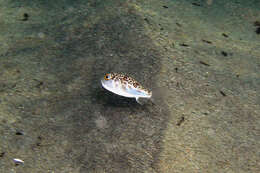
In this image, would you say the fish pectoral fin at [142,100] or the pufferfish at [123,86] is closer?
the pufferfish at [123,86]

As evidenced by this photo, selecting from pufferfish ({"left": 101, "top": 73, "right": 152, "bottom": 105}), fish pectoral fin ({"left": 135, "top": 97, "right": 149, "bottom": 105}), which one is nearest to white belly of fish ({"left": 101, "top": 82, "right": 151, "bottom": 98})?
pufferfish ({"left": 101, "top": 73, "right": 152, "bottom": 105})

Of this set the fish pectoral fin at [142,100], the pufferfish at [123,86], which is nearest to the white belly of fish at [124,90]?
the pufferfish at [123,86]

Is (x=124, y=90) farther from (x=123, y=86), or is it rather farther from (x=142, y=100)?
(x=142, y=100)

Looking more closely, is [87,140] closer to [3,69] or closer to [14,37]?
[3,69]

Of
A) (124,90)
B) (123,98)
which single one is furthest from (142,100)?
(124,90)

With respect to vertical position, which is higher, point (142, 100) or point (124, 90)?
point (124, 90)

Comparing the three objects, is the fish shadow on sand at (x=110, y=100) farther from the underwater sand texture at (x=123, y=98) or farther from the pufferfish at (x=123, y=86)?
the pufferfish at (x=123, y=86)

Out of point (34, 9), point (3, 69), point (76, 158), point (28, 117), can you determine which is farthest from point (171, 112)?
point (34, 9)

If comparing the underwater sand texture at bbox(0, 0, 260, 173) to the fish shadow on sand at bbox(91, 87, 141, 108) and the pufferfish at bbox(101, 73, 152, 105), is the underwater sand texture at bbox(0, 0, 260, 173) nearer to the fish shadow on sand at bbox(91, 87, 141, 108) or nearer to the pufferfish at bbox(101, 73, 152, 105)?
the fish shadow on sand at bbox(91, 87, 141, 108)
